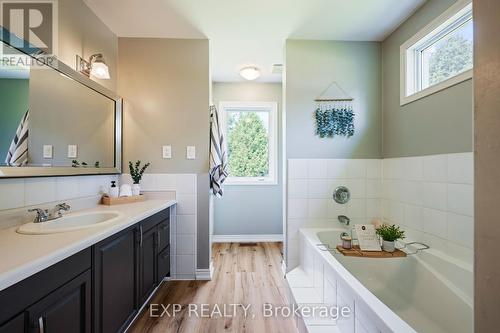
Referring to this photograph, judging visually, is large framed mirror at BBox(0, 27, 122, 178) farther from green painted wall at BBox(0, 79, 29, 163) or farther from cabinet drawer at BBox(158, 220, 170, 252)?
cabinet drawer at BBox(158, 220, 170, 252)

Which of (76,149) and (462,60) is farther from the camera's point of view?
(76,149)

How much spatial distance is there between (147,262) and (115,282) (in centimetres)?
42

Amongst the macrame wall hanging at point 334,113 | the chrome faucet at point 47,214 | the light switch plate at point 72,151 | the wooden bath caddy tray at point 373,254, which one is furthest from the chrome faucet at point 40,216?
the macrame wall hanging at point 334,113

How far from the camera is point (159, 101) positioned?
7.57 ft

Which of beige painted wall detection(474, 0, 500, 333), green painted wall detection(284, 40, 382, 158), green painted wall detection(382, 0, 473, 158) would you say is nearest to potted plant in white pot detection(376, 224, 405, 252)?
green painted wall detection(382, 0, 473, 158)

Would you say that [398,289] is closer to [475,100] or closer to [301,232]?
[301,232]

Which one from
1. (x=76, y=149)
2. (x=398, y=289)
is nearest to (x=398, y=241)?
(x=398, y=289)

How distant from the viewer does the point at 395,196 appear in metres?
2.15

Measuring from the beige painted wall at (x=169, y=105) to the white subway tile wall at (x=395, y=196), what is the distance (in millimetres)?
938

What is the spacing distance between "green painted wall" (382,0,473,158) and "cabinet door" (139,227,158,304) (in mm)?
2316

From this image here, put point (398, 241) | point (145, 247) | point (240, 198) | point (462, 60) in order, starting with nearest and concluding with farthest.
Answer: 1. point (462, 60)
2. point (145, 247)
3. point (398, 241)
4. point (240, 198)

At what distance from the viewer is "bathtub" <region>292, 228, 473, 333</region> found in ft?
3.56

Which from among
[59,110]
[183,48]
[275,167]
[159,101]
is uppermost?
[183,48]

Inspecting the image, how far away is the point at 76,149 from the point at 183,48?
1.41 m
